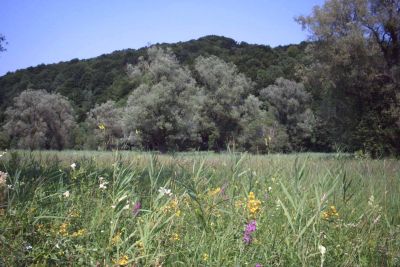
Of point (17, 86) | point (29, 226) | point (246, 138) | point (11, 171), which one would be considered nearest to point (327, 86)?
point (11, 171)

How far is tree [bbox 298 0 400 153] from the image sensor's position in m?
20.2

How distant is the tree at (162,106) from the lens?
4088 centimetres

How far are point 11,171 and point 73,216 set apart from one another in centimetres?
258

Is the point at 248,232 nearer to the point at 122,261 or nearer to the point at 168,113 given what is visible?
the point at 122,261

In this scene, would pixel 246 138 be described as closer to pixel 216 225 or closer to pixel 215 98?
pixel 215 98

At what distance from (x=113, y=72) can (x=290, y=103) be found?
127ft

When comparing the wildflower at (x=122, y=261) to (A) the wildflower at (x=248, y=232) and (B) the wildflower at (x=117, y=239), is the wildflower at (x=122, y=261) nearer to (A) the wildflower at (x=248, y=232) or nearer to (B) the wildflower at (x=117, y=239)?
(B) the wildflower at (x=117, y=239)

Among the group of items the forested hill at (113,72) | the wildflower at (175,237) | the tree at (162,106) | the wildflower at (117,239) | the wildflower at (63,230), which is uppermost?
the forested hill at (113,72)

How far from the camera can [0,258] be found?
5.82ft

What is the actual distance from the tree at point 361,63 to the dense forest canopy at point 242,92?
59mm

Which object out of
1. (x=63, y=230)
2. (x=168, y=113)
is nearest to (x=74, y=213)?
(x=63, y=230)

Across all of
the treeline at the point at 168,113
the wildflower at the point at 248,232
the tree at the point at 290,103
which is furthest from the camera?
the tree at the point at 290,103

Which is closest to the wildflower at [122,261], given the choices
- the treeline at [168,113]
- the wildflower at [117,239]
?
the wildflower at [117,239]

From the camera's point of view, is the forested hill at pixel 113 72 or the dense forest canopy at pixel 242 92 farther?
the forested hill at pixel 113 72
